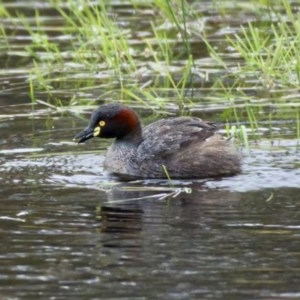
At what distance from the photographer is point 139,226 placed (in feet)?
26.6

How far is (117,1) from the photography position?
58.7 ft

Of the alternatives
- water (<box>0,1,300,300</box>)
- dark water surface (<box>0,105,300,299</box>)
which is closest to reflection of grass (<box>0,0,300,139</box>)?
water (<box>0,1,300,300</box>)

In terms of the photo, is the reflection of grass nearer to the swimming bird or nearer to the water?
the swimming bird

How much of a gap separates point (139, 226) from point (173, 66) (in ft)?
18.4

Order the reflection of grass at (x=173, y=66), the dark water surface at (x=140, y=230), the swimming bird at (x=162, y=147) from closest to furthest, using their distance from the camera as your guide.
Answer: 1. the dark water surface at (x=140, y=230)
2. the swimming bird at (x=162, y=147)
3. the reflection of grass at (x=173, y=66)

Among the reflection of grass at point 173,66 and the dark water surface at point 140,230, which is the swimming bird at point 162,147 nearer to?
the dark water surface at point 140,230

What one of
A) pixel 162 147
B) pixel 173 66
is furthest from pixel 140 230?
pixel 173 66

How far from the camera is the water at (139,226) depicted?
22.2 feet

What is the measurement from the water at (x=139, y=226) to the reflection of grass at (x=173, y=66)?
0.74 m

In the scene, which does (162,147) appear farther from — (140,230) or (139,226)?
(140,230)

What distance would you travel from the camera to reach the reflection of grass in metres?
11.6

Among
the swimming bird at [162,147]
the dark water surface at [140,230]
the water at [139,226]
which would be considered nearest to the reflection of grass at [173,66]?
the swimming bird at [162,147]

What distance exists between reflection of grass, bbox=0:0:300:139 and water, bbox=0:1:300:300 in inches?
29.1

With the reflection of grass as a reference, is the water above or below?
below
